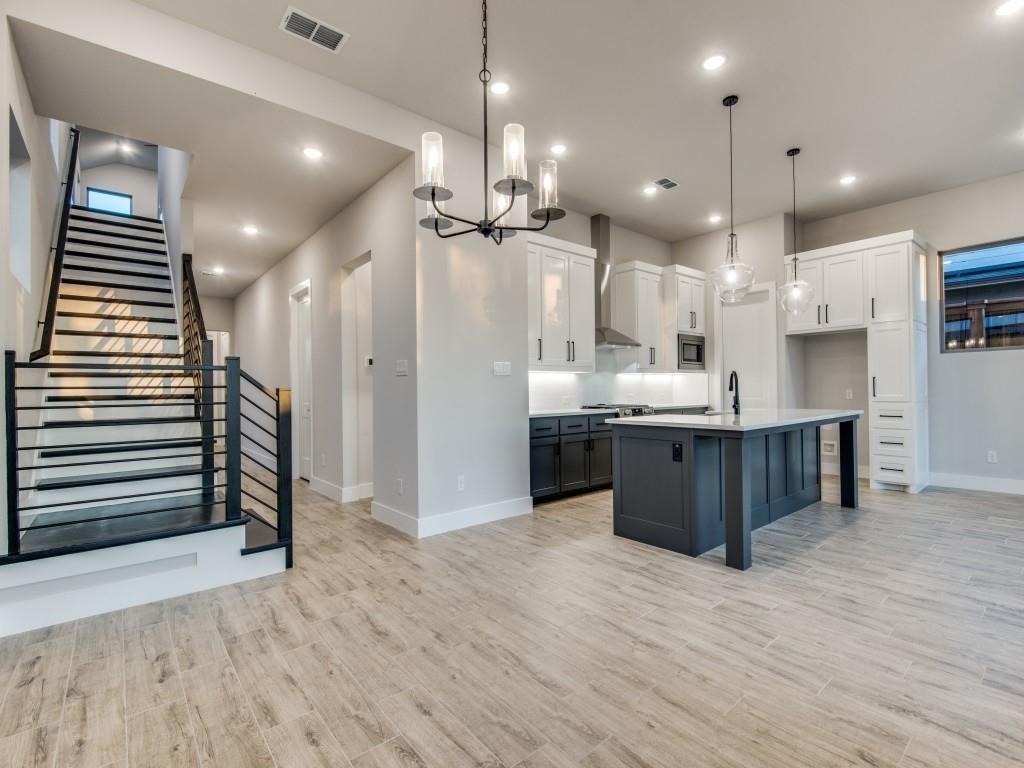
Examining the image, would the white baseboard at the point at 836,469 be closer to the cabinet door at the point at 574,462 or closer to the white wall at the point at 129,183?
the cabinet door at the point at 574,462

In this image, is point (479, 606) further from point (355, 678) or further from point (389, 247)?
point (389, 247)

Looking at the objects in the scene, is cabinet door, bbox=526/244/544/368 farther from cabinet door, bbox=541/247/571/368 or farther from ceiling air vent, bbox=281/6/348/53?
ceiling air vent, bbox=281/6/348/53

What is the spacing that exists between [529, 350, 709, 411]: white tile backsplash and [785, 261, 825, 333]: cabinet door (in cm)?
139

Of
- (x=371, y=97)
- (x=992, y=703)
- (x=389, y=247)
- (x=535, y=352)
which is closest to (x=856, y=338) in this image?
(x=535, y=352)

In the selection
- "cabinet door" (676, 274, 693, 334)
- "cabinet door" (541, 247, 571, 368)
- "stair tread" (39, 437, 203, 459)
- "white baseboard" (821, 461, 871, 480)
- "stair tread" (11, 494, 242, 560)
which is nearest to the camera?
"stair tread" (11, 494, 242, 560)

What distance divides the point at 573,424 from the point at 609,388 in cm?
162

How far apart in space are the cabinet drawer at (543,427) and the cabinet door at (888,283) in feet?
12.8

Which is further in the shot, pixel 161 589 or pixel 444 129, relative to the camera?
pixel 444 129

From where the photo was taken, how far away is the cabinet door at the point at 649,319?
20.8 ft

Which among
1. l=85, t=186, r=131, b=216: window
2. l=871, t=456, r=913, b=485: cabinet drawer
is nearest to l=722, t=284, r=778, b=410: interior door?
l=871, t=456, r=913, b=485: cabinet drawer

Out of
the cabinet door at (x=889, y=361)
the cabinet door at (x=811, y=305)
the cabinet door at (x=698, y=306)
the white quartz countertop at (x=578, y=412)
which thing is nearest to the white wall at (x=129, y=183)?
the white quartz countertop at (x=578, y=412)

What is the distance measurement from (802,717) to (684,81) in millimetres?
3872

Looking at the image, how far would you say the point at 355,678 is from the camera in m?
2.00

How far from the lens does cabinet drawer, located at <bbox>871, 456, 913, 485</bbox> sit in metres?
5.22
